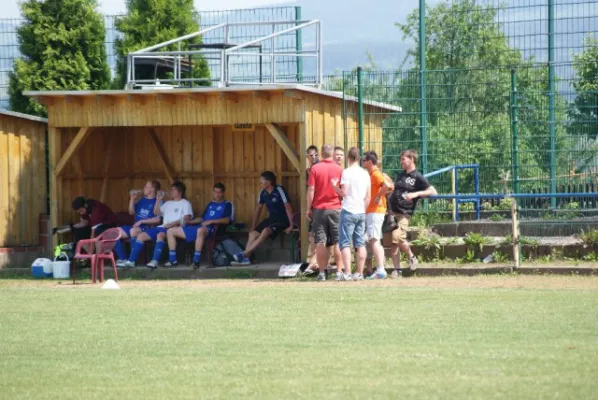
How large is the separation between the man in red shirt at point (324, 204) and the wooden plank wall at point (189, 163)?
127 inches

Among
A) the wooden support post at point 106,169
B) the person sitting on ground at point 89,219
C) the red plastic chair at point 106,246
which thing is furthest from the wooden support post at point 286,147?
the wooden support post at point 106,169

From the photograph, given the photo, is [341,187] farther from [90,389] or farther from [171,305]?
[90,389]

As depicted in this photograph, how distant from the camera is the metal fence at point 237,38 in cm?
2195

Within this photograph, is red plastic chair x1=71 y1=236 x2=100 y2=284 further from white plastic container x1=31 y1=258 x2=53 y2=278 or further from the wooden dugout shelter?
the wooden dugout shelter

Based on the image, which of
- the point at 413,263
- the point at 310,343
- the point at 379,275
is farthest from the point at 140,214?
the point at 310,343

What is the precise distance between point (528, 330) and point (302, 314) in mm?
2686

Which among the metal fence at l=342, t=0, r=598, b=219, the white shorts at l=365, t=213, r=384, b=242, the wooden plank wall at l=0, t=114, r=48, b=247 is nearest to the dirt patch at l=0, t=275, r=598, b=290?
the white shorts at l=365, t=213, r=384, b=242

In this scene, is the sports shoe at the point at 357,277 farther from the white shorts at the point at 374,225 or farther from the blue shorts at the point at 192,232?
the blue shorts at the point at 192,232

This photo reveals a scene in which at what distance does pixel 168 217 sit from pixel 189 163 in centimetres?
194

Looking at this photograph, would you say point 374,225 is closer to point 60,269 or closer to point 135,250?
point 135,250

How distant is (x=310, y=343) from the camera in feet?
32.8

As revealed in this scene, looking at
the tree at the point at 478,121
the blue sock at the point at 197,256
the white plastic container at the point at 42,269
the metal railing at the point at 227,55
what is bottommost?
the white plastic container at the point at 42,269

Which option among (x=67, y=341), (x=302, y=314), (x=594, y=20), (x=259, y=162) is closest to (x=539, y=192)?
(x=594, y=20)

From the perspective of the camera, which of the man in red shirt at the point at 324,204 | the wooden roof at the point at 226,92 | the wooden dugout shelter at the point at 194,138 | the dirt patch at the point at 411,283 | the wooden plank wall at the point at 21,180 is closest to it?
the dirt patch at the point at 411,283
